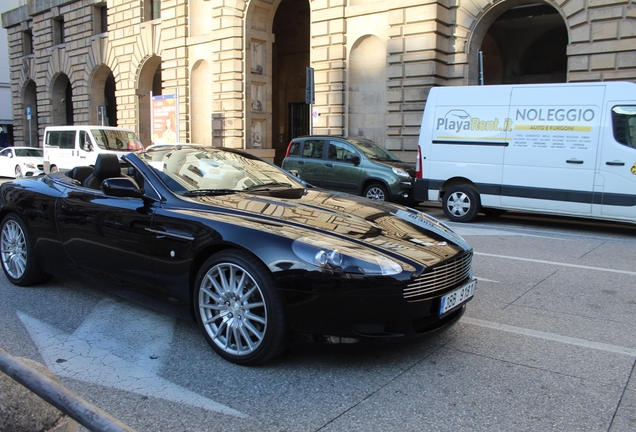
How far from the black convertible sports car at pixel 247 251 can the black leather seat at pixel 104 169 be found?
2 centimetres

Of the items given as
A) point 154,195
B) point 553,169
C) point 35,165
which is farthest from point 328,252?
point 35,165

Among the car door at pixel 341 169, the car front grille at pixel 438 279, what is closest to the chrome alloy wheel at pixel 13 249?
the car front grille at pixel 438 279

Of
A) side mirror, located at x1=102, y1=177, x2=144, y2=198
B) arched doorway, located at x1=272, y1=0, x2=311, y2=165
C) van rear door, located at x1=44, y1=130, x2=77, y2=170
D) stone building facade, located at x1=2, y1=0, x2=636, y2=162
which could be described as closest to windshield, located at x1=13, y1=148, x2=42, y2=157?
van rear door, located at x1=44, y1=130, x2=77, y2=170

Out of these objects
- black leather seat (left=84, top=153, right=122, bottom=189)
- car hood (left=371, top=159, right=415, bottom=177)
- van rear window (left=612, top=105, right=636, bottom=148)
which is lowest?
car hood (left=371, top=159, right=415, bottom=177)

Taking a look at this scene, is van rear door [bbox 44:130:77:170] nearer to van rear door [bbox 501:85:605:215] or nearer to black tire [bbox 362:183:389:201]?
black tire [bbox 362:183:389:201]

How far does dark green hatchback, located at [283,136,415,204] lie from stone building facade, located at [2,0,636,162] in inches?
127

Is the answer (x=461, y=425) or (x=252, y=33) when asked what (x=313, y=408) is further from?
(x=252, y=33)

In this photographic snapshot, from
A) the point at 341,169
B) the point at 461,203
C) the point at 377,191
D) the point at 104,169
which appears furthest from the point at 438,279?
the point at 341,169

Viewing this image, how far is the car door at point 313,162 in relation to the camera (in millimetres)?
13922

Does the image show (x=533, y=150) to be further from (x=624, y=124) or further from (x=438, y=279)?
(x=438, y=279)

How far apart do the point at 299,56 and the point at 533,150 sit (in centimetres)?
2148

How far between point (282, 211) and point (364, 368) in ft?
3.94

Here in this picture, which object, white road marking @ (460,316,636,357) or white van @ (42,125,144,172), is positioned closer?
white road marking @ (460,316,636,357)

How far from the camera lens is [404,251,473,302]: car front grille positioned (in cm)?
335
